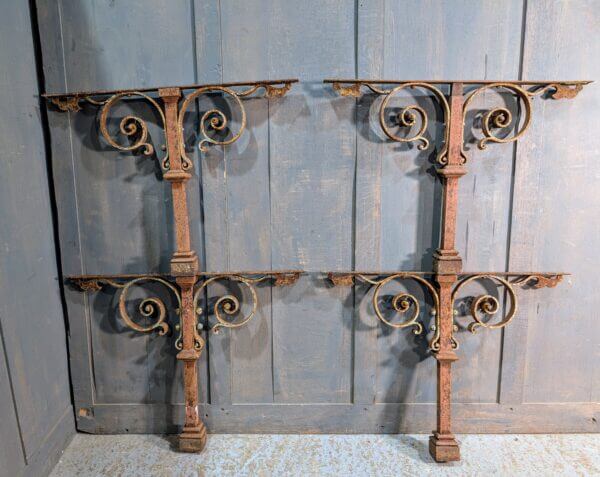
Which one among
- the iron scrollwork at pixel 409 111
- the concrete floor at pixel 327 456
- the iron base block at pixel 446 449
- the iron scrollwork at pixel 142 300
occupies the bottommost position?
the concrete floor at pixel 327 456

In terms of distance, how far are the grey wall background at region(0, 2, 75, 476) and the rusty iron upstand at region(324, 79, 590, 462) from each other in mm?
875

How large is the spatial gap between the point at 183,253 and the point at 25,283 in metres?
0.44

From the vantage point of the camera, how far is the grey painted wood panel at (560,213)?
125 cm

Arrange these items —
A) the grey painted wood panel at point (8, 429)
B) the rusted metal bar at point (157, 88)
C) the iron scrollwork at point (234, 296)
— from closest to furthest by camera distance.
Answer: the grey painted wood panel at point (8, 429) → the rusted metal bar at point (157, 88) → the iron scrollwork at point (234, 296)

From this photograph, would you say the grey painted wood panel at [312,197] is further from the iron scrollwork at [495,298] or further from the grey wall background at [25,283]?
the grey wall background at [25,283]

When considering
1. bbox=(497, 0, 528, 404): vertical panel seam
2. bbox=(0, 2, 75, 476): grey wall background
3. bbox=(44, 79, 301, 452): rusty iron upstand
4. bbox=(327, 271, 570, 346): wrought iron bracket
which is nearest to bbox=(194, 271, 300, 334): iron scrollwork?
bbox=(44, 79, 301, 452): rusty iron upstand

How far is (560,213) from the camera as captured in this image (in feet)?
4.35

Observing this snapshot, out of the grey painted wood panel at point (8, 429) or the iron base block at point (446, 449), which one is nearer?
the grey painted wood panel at point (8, 429)

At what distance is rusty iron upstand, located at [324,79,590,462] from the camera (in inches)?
48.7

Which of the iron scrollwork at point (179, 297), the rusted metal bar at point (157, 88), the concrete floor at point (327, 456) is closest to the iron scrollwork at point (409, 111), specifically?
the rusted metal bar at point (157, 88)

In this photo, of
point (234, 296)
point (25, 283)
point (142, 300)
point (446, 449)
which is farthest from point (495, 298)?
point (25, 283)

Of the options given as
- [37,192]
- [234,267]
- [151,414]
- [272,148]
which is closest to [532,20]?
[272,148]

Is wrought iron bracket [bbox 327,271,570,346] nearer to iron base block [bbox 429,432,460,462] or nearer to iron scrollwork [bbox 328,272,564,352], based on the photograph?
iron scrollwork [bbox 328,272,564,352]

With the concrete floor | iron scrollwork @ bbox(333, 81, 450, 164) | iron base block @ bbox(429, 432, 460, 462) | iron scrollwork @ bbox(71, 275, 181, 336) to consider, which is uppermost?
iron scrollwork @ bbox(333, 81, 450, 164)
